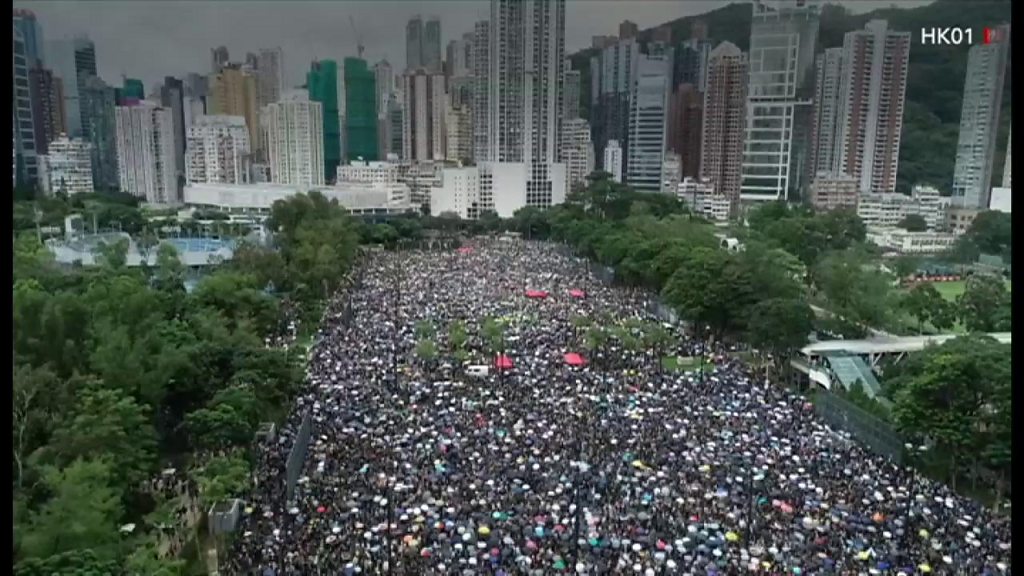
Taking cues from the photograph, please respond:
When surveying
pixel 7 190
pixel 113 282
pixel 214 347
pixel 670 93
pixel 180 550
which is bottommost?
pixel 180 550

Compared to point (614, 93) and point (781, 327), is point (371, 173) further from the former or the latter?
point (781, 327)

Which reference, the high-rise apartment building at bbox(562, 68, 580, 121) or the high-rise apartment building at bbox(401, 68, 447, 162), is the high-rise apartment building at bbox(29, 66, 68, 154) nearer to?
the high-rise apartment building at bbox(401, 68, 447, 162)

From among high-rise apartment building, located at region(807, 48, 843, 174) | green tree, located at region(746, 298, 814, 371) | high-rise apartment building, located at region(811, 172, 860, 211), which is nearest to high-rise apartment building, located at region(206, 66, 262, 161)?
high-rise apartment building, located at region(807, 48, 843, 174)

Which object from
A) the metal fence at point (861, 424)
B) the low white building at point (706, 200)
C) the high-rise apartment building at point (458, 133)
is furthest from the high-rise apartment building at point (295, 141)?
the metal fence at point (861, 424)

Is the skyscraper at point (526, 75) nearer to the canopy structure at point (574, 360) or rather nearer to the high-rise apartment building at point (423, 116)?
the high-rise apartment building at point (423, 116)

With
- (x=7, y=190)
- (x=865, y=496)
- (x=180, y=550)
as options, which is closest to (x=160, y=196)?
(x=180, y=550)

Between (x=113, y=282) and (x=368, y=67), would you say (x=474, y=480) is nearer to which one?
(x=113, y=282)
